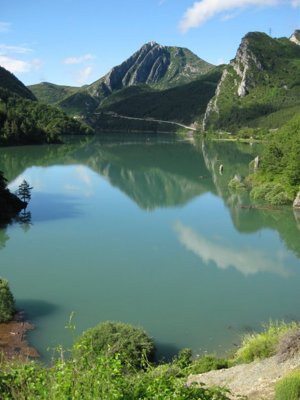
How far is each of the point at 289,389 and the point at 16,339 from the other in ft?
45.0

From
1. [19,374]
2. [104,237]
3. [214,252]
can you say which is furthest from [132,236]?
[19,374]

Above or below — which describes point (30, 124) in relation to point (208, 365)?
above

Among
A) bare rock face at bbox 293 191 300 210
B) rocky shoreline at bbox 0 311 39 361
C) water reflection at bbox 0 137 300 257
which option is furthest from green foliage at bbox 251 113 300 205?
rocky shoreline at bbox 0 311 39 361

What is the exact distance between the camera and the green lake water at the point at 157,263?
2445cm

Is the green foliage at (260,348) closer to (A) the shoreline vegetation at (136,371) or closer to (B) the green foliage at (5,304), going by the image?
(A) the shoreline vegetation at (136,371)

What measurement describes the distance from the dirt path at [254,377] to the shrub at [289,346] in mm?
212

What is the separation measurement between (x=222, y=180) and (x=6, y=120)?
7418 centimetres

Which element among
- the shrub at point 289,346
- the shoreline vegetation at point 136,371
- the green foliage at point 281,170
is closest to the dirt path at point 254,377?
the shoreline vegetation at point 136,371

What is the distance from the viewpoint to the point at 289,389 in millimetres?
11695

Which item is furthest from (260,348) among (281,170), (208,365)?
(281,170)

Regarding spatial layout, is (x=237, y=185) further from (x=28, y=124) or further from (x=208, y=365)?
(x=28, y=124)

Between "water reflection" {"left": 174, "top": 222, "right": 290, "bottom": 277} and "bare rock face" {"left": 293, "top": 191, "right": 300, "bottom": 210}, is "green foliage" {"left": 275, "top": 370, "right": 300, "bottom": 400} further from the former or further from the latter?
"bare rock face" {"left": 293, "top": 191, "right": 300, "bottom": 210}

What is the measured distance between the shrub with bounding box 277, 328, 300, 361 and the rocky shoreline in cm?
990

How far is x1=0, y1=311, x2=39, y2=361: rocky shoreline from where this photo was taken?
20094 mm
